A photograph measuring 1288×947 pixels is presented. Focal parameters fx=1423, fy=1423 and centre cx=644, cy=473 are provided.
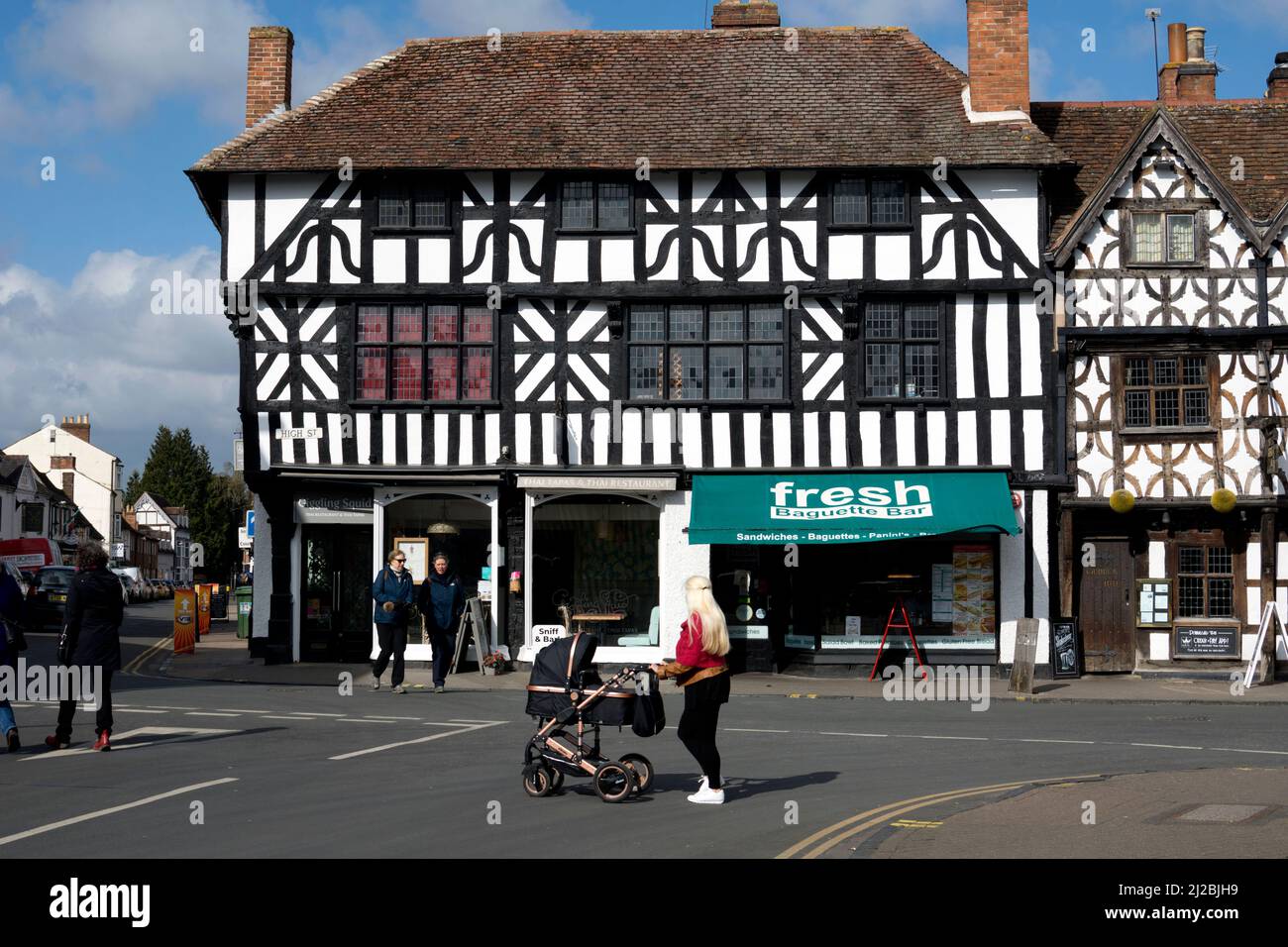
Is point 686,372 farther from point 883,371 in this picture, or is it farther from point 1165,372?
point 1165,372

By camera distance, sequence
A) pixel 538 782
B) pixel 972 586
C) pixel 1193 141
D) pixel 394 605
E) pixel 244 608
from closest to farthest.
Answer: pixel 538 782 < pixel 394 605 < pixel 972 586 < pixel 1193 141 < pixel 244 608

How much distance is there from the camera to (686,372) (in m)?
24.2

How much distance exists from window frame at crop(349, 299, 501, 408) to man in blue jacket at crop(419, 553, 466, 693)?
4557 mm

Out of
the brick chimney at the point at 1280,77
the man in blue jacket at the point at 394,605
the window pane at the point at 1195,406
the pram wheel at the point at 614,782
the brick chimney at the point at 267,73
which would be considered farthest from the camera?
the brick chimney at the point at 1280,77

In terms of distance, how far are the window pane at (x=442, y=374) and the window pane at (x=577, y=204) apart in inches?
119

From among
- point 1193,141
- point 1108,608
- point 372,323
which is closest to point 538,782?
point 372,323

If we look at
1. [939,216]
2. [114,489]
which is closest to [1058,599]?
[939,216]

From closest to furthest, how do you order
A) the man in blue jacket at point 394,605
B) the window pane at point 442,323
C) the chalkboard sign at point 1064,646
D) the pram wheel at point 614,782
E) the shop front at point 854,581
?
the pram wheel at point 614,782 < the man in blue jacket at point 394,605 < the chalkboard sign at point 1064,646 < the shop front at point 854,581 < the window pane at point 442,323

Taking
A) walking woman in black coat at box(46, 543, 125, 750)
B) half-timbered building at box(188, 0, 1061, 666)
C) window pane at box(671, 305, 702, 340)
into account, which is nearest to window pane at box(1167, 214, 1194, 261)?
half-timbered building at box(188, 0, 1061, 666)

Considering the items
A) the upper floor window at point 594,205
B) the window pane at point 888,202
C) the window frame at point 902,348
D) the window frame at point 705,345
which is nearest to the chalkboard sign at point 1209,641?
the window frame at point 902,348

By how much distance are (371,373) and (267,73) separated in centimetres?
641

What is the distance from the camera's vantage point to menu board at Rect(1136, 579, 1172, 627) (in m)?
23.8

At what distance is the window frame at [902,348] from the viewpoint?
2380 cm

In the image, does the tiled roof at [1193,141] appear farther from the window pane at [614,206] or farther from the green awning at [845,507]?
the window pane at [614,206]
